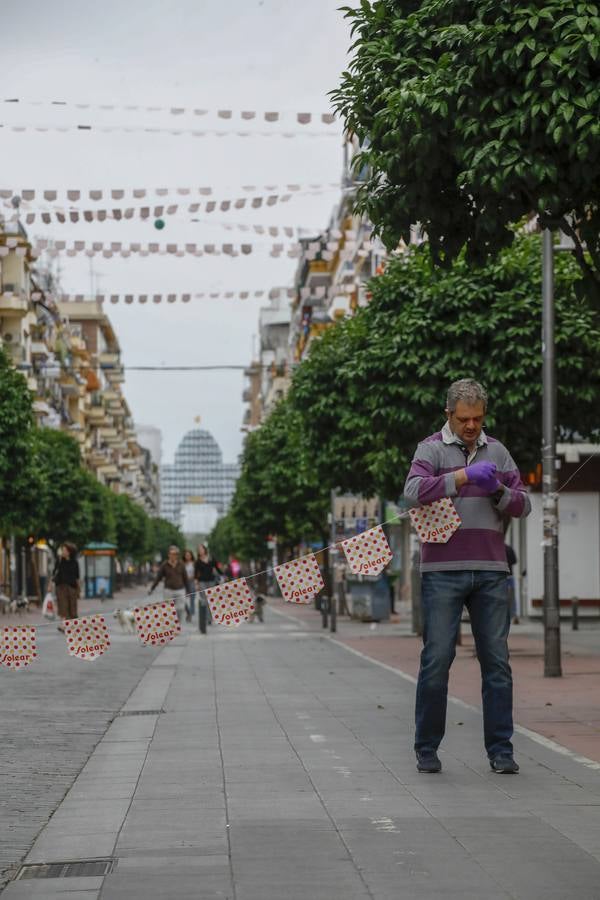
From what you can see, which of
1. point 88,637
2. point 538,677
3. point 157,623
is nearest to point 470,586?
point 157,623

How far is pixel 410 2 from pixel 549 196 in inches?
81.9

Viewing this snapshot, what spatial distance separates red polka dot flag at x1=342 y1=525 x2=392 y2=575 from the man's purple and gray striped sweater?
0.72 metres

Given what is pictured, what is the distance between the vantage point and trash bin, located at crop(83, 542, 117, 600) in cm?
9075

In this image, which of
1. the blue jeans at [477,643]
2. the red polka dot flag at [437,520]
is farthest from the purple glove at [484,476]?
the blue jeans at [477,643]

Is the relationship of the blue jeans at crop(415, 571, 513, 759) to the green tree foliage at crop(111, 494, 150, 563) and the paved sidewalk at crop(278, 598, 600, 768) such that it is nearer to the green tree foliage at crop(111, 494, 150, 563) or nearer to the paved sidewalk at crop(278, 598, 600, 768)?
the paved sidewalk at crop(278, 598, 600, 768)

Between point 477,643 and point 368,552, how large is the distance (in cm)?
108

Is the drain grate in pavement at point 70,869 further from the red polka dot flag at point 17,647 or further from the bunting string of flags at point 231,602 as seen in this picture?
the bunting string of flags at point 231,602

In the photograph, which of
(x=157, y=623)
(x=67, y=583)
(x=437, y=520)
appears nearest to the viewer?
(x=437, y=520)

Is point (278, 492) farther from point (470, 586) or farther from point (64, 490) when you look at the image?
→ point (470, 586)

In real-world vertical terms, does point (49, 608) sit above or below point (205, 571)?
below

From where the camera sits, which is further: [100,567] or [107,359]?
[107,359]

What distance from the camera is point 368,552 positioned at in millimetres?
9945

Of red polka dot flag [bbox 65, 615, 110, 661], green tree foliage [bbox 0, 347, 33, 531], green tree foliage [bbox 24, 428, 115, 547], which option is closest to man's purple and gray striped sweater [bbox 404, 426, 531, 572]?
red polka dot flag [bbox 65, 615, 110, 661]

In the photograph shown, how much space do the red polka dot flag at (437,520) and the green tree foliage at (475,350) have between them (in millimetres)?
14075
